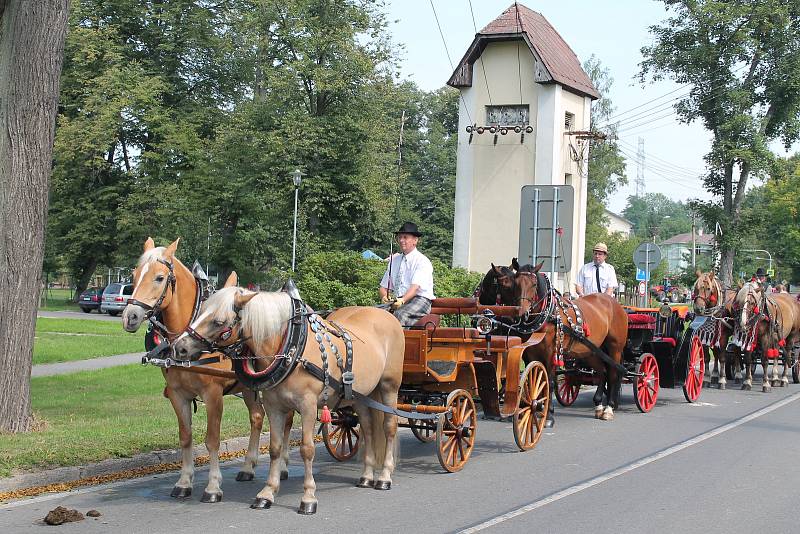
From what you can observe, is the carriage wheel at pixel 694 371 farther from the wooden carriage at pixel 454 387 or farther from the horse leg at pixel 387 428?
the horse leg at pixel 387 428

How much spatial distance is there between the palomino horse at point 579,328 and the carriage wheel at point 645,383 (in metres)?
0.49

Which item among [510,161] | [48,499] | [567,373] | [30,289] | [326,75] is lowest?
[48,499]

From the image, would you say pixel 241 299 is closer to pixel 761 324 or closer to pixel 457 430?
pixel 457 430

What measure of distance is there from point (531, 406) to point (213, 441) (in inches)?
166

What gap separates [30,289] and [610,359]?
7912 mm

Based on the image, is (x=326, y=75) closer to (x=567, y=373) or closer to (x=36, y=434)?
(x=567, y=373)

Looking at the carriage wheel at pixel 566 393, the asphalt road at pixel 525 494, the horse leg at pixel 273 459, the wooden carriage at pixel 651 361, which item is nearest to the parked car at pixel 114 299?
the carriage wheel at pixel 566 393

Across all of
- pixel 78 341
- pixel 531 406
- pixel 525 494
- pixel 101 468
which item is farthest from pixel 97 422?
pixel 78 341

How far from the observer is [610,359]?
13.4m

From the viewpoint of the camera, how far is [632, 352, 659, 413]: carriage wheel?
14320 millimetres

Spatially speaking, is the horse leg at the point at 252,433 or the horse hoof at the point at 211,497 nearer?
the horse hoof at the point at 211,497

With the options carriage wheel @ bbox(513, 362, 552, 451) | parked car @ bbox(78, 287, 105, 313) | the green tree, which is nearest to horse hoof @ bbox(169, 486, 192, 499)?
carriage wheel @ bbox(513, 362, 552, 451)

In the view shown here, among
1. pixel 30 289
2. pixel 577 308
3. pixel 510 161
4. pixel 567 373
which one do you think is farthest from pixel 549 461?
pixel 510 161

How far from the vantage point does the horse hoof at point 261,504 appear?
7.64 meters
